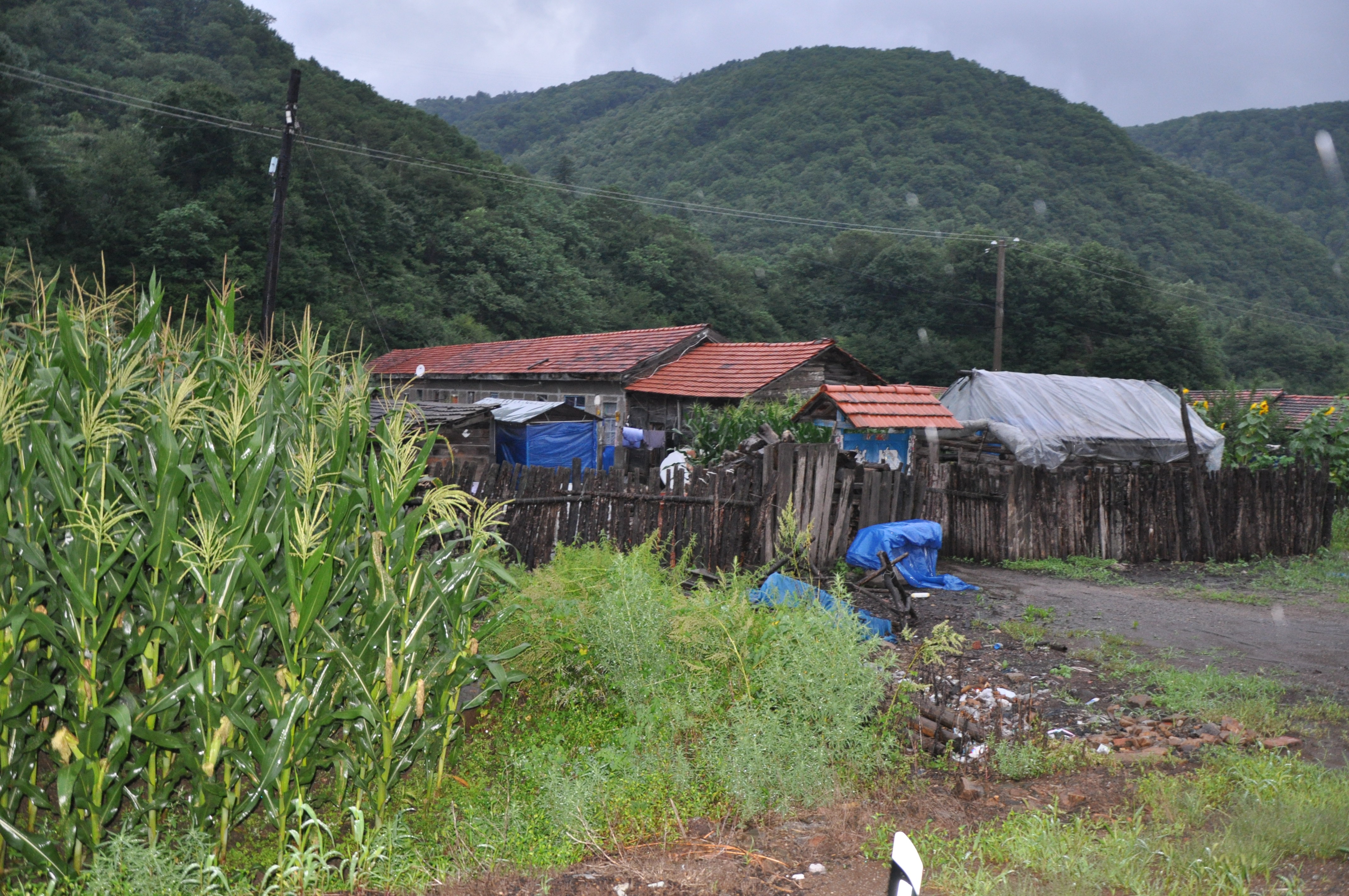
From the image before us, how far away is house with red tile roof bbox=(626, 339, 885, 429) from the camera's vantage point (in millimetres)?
20250

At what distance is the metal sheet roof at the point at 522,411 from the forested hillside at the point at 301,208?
38.8ft

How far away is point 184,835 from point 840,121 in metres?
66.4

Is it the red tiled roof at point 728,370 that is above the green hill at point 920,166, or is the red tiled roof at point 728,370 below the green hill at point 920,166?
below

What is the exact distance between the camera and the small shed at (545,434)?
61.7 ft

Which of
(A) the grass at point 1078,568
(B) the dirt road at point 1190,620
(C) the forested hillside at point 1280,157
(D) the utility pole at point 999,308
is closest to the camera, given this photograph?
(B) the dirt road at point 1190,620

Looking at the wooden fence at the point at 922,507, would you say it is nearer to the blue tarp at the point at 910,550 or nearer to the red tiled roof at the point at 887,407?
the blue tarp at the point at 910,550

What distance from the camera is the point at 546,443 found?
1902cm

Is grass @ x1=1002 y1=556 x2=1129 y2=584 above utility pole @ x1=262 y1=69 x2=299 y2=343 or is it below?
below

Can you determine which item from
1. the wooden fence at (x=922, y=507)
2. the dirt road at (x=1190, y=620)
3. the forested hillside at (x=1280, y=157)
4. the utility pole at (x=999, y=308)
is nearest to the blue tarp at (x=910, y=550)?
the dirt road at (x=1190, y=620)

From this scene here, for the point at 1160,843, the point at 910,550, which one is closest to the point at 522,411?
the point at 910,550

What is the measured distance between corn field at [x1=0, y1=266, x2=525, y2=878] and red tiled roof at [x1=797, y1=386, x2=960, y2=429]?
31.3 ft

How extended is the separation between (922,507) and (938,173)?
51.3 metres

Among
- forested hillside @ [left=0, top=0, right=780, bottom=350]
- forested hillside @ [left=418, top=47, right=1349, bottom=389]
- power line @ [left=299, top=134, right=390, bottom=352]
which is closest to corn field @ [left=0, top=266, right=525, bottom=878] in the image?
forested hillside @ [left=0, top=0, right=780, bottom=350]

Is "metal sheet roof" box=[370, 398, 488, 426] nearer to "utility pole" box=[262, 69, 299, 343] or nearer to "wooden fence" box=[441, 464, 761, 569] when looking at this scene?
"utility pole" box=[262, 69, 299, 343]
